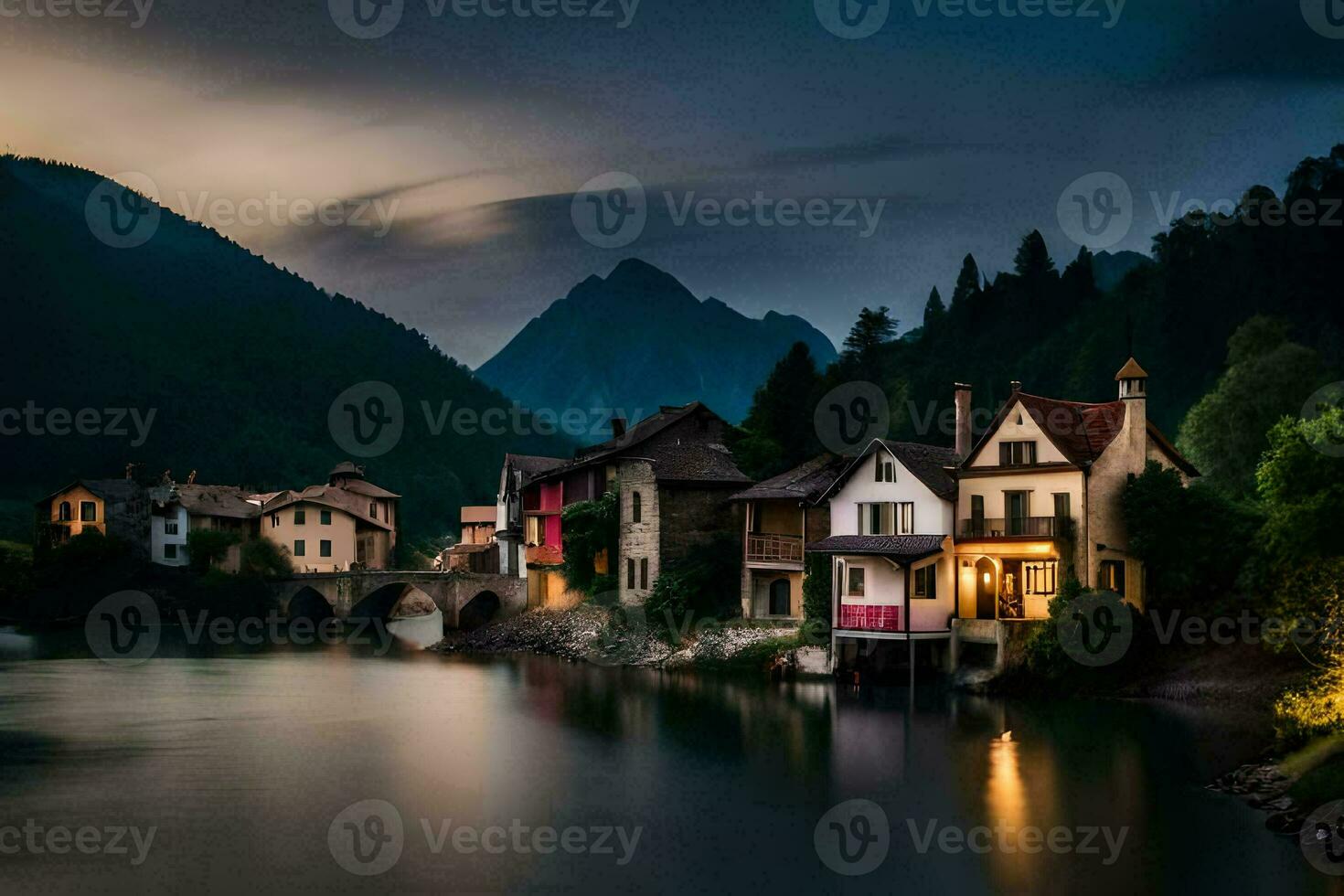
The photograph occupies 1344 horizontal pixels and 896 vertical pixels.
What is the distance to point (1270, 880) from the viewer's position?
24.1 m

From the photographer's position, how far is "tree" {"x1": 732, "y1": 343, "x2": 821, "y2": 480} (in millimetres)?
72250

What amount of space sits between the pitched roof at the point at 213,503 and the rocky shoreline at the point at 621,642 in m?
36.5

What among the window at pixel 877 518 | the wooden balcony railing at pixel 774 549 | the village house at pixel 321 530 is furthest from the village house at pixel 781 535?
the village house at pixel 321 530

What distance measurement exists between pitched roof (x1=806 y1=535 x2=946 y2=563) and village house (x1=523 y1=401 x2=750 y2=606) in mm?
12406

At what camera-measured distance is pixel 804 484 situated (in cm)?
5938

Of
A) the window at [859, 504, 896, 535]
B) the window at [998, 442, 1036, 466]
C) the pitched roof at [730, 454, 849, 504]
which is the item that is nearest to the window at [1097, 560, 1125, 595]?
the window at [998, 442, 1036, 466]

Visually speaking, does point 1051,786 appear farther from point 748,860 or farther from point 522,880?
point 522,880

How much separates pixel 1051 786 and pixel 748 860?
30.4 feet

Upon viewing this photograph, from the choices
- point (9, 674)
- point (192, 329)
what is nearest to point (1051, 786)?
point (9, 674)

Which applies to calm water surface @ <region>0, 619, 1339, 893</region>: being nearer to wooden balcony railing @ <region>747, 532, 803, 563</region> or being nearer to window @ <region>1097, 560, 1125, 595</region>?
window @ <region>1097, 560, 1125, 595</region>

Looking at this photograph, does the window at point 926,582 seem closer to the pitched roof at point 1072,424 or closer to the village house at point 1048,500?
the village house at point 1048,500

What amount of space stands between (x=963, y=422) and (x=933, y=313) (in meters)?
86.3

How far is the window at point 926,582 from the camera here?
49719mm

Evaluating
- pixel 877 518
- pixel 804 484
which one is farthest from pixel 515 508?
pixel 877 518
